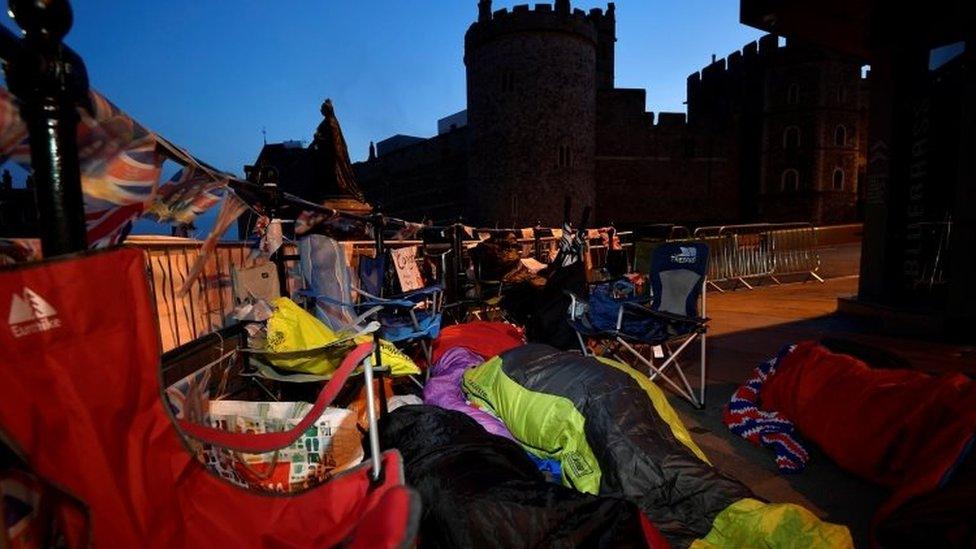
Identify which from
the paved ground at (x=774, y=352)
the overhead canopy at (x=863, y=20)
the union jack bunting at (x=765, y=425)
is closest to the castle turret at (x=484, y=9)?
the paved ground at (x=774, y=352)

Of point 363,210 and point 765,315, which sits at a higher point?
point 363,210

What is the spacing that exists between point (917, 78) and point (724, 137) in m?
24.4

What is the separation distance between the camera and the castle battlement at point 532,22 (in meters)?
22.2

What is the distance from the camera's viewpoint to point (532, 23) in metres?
22.2

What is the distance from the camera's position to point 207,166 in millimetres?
1923

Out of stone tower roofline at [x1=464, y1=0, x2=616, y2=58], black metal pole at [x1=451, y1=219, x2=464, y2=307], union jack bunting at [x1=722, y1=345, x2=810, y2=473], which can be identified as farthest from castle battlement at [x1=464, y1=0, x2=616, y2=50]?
union jack bunting at [x1=722, y1=345, x2=810, y2=473]

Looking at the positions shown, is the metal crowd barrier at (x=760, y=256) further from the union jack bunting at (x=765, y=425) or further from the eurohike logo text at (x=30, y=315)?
the eurohike logo text at (x=30, y=315)

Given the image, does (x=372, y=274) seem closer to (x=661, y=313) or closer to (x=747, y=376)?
(x=661, y=313)

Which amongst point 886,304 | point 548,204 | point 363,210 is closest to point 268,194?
point 363,210

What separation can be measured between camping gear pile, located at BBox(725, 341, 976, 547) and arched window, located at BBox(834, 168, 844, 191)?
28587 mm

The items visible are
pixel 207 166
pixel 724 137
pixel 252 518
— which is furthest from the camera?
pixel 724 137

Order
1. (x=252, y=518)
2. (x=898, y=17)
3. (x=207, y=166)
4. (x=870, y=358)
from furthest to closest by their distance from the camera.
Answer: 1. (x=898, y=17)
2. (x=870, y=358)
3. (x=207, y=166)
4. (x=252, y=518)

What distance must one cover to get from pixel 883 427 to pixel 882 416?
47mm

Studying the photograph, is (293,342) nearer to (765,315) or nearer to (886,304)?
(765,315)
